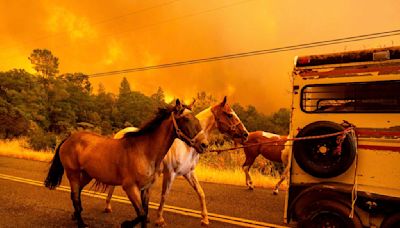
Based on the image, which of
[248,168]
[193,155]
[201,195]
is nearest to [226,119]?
[193,155]

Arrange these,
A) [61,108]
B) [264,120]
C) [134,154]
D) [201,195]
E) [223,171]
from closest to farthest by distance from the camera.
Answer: [134,154] → [201,195] → [223,171] → [264,120] → [61,108]

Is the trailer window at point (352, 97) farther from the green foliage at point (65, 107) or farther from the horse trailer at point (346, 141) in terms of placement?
the green foliage at point (65, 107)

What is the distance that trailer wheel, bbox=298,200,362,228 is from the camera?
5.09 m

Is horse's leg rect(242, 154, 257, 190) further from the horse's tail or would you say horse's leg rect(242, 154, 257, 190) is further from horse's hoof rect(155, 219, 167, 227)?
the horse's tail

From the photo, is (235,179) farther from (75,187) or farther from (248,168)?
(75,187)

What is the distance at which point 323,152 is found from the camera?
5531 mm

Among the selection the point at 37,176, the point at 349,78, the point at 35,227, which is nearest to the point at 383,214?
the point at 349,78

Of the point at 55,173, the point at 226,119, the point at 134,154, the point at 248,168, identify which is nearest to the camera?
the point at 134,154

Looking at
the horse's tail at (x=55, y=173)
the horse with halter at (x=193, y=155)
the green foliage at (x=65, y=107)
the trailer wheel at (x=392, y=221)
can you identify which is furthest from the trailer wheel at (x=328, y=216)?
the green foliage at (x=65, y=107)

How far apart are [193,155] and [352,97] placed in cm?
354

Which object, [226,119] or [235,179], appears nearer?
[226,119]

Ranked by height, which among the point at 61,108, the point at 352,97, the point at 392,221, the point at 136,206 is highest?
the point at 61,108

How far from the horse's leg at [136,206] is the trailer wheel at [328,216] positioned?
2.51 m

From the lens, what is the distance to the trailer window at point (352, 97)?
519 cm
